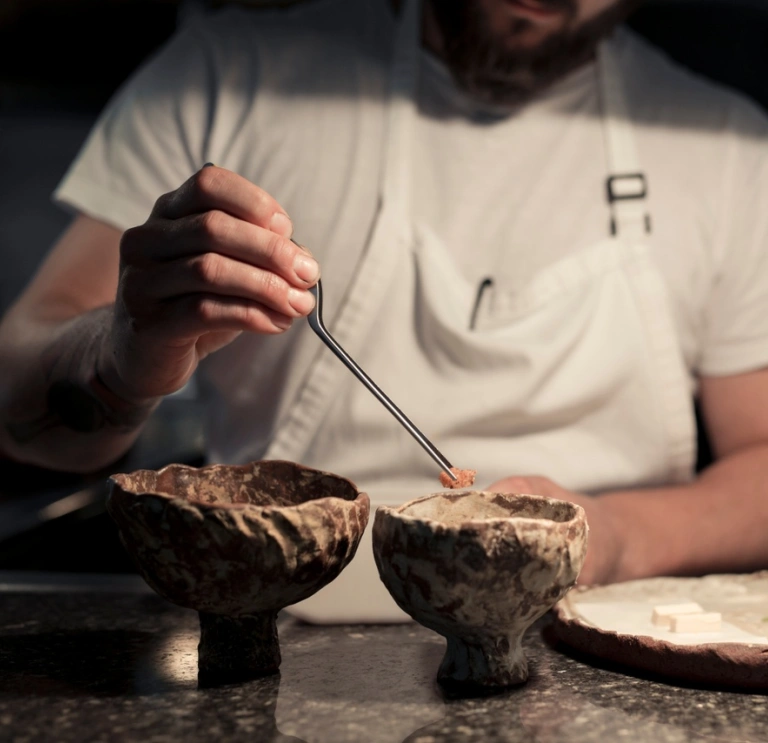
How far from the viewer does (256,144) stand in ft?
3.97

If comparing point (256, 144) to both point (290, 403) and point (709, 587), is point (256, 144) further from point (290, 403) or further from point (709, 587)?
point (709, 587)

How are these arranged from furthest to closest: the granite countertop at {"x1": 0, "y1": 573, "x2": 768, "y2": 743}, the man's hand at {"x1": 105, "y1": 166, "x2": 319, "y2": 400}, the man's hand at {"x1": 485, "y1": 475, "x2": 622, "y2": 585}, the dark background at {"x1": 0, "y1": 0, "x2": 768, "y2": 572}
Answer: the dark background at {"x1": 0, "y1": 0, "x2": 768, "y2": 572}
the man's hand at {"x1": 485, "y1": 475, "x2": 622, "y2": 585}
the man's hand at {"x1": 105, "y1": 166, "x2": 319, "y2": 400}
the granite countertop at {"x1": 0, "y1": 573, "x2": 768, "y2": 743}

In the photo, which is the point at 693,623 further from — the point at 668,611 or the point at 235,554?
the point at 235,554

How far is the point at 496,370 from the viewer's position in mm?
1147

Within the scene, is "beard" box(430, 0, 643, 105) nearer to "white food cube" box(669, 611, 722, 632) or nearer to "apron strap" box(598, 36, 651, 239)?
"apron strap" box(598, 36, 651, 239)

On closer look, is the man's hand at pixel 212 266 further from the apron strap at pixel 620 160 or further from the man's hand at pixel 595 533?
the apron strap at pixel 620 160

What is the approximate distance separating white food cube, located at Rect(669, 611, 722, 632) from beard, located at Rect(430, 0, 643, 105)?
77 centimetres

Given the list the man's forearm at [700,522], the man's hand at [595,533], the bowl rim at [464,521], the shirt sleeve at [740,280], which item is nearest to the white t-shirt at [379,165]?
the shirt sleeve at [740,280]

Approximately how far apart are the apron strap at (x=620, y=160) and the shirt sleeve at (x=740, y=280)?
0.13 m

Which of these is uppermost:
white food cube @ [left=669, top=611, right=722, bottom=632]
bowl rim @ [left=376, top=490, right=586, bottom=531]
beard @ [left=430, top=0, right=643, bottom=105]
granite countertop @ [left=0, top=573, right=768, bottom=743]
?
beard @ [left=430, top=0, right=643, bottom=105]

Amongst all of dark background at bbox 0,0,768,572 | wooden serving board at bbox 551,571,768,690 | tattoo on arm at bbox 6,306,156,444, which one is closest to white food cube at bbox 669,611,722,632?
wooden serving board at bbox 551,571,768,690

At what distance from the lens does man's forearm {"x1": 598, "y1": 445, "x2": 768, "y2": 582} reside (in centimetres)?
104

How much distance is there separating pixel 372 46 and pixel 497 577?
880mm

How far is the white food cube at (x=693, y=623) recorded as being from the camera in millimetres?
749
